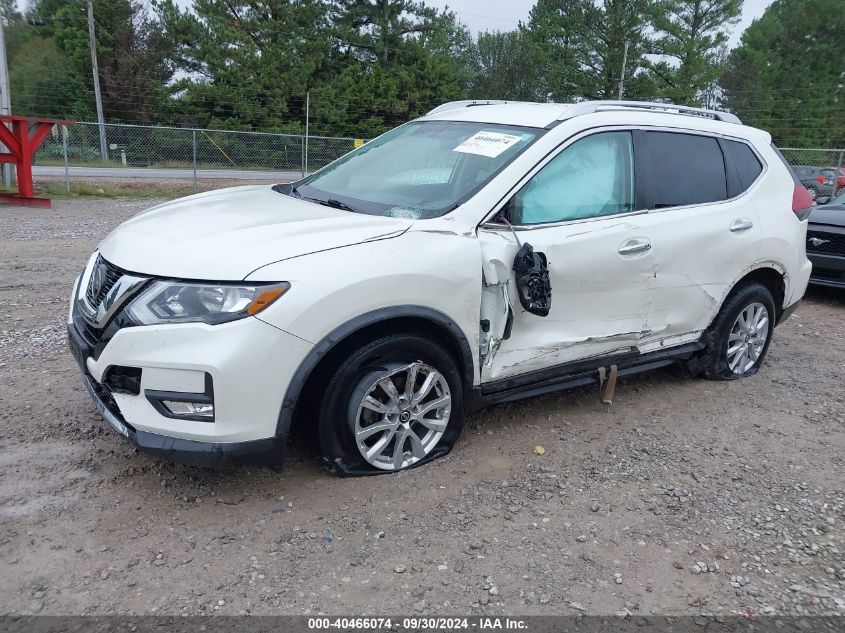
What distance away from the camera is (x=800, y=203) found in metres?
5.11

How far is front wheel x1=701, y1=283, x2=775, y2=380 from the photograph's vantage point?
477cm

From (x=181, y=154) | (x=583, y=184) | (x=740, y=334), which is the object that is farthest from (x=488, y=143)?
(x=181, y=154)

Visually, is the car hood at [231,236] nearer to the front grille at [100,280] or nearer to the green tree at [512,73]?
the front grille at [100,280]

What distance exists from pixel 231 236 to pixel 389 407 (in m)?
1.07

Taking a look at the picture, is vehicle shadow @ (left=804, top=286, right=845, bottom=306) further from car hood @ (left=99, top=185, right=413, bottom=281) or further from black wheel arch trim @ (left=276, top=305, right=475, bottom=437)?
car hood @ (left=99, top=185, right=413, bottom=281)

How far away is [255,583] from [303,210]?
1.85 meters

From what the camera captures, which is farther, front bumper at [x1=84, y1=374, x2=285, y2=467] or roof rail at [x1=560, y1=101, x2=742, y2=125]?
roof rail at [x1=560, y1=101, x2=742, y2=125]

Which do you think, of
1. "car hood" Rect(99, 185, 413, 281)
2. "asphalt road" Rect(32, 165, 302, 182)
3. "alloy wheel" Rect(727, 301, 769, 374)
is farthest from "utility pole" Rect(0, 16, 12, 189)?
"alloy wheel" Rect(727, 301, 769, 374)

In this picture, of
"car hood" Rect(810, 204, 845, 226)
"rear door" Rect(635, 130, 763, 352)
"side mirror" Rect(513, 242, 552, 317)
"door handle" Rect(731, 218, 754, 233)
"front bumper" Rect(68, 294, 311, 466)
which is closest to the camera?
"front bumper" Rect(68, 294, 311, 466)

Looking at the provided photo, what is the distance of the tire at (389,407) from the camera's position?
3.16 metres

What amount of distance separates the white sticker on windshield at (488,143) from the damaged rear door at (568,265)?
0.26 m

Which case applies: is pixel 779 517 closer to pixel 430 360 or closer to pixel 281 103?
pixel 430 360

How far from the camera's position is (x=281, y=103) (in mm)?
35625

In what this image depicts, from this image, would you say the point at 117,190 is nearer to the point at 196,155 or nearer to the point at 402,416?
the point at 196,155
